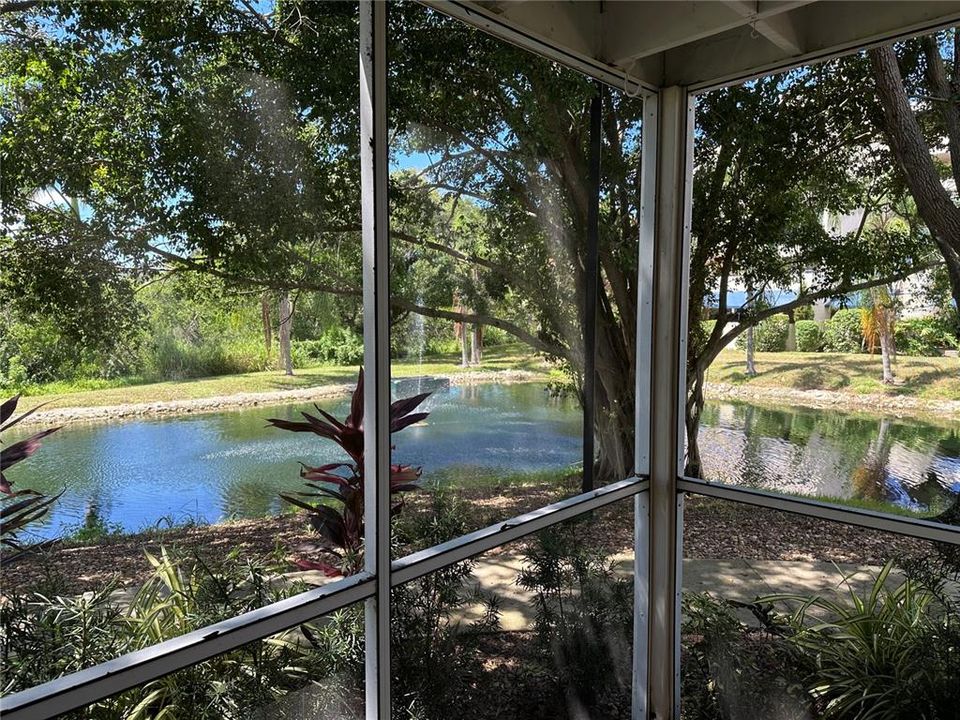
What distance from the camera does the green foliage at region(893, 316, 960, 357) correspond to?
2.23 m

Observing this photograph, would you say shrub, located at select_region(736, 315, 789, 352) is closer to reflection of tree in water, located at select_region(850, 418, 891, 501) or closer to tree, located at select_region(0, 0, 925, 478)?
tree, located at select_region(0, 0, 925, 478)

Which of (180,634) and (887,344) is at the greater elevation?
(887,344)

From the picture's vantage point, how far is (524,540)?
2336mm

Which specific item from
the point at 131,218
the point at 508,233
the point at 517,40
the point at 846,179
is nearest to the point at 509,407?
the point at 508,233

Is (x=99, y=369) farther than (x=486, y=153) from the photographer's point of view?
No

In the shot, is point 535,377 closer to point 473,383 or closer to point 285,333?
point 473,383

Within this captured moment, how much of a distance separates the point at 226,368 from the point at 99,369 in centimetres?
28

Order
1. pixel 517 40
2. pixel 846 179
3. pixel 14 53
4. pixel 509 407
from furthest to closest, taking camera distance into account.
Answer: pixel 846 179, pixel 509 407, pixel 517 40, pixel 14 53

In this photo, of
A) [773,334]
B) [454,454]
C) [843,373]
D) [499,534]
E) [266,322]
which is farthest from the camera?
[773,334]

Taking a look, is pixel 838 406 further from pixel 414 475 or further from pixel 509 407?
pixel 414 475

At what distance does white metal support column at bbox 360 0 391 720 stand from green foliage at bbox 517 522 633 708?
2.98 feet

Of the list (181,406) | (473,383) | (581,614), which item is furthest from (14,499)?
(581,614)

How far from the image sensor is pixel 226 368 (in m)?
1.53

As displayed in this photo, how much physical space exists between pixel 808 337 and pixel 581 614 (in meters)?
1.50
